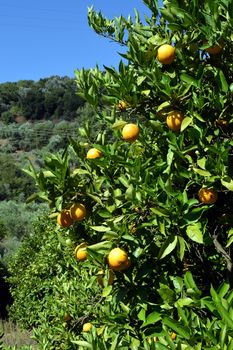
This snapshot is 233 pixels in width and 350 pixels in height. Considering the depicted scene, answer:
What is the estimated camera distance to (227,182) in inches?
78.4

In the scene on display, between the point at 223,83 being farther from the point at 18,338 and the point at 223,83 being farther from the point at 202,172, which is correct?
the point at 18,338

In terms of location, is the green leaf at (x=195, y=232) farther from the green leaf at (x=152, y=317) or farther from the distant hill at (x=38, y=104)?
the distant hill at (x=38, y=104)

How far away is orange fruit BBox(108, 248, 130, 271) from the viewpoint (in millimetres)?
1961

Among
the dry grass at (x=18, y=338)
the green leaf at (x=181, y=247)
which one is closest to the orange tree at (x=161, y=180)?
the green leaf at (x=181, y=247)

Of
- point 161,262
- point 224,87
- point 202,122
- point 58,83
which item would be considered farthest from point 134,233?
point 58,83

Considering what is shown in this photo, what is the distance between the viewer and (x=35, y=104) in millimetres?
55406

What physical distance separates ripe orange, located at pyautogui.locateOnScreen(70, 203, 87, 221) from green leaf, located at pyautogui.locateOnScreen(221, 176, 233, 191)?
2.19 feet

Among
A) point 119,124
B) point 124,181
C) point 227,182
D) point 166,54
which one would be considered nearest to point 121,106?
point 119,124

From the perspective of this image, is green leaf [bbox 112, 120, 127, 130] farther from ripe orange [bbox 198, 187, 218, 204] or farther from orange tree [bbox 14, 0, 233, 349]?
ripe orange [bbox 198, 187, 218, 204]

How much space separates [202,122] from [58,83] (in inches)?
2423

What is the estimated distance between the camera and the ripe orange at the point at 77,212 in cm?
217

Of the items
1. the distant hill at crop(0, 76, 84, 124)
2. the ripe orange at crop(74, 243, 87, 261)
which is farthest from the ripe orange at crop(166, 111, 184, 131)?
the distant hill at crop(0, 76, 84, 124)

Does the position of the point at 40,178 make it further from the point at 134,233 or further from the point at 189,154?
the point at 189,154

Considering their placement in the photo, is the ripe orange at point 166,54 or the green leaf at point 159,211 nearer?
the green leaf at point 159,211
